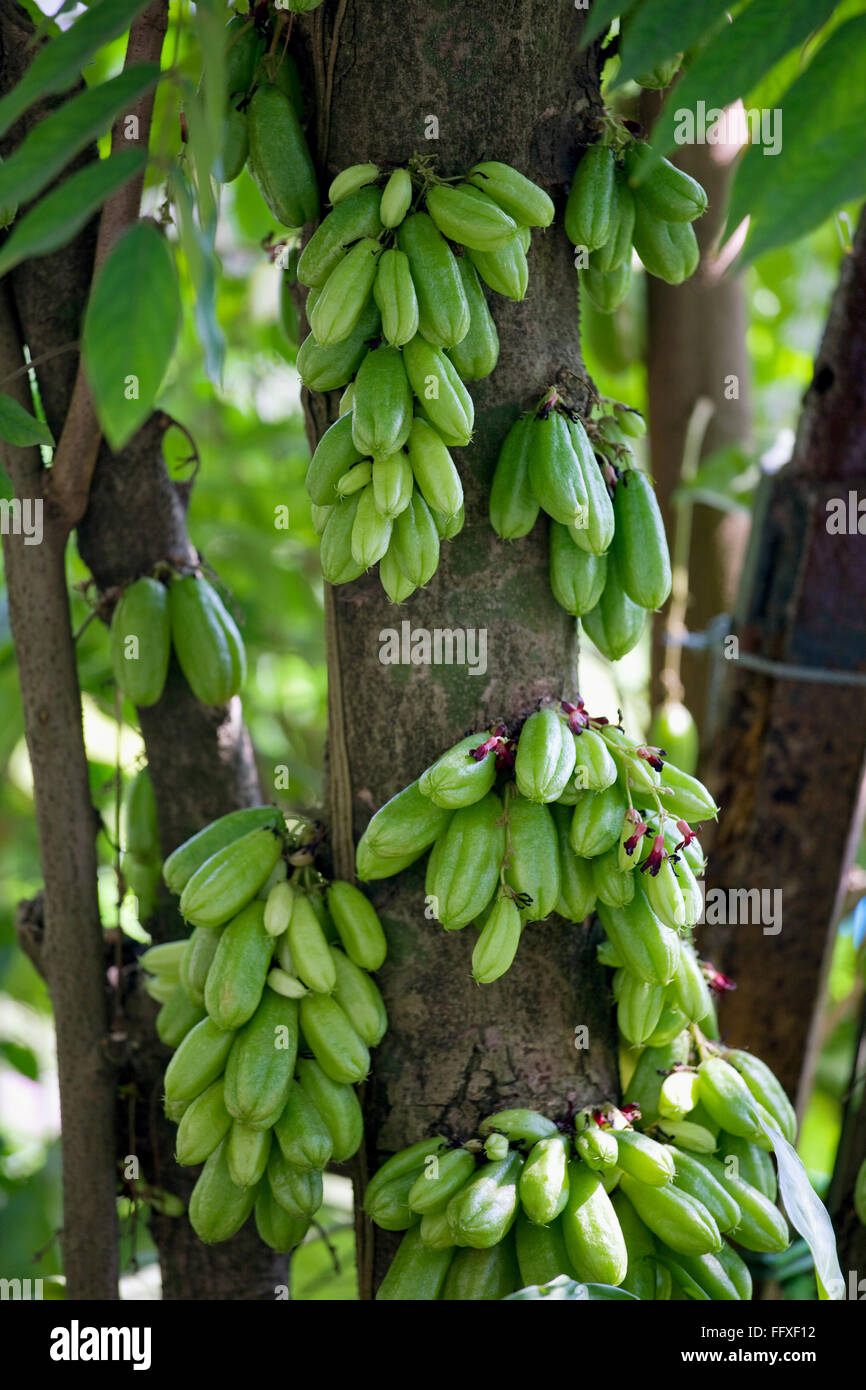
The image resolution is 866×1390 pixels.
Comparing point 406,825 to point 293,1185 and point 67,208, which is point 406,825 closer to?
point 293,1185

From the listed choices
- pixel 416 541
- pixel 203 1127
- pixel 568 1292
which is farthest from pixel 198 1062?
pixel 416 541

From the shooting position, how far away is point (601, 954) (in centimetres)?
96

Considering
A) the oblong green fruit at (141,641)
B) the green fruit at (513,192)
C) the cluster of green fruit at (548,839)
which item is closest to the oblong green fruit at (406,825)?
the cluster of green fruit at (548,839)

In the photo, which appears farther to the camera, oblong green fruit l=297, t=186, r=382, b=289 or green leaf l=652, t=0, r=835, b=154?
oblong green fruit l=297, t=186, r=382, b=289

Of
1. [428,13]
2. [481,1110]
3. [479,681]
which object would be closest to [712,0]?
[428,13]

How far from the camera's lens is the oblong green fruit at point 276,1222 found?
93 cm

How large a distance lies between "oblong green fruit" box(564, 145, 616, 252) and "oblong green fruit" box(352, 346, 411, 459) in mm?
187

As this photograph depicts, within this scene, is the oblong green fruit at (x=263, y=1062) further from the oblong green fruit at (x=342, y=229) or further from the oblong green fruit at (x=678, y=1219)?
the oblong green fruit at (x=342, y=229)

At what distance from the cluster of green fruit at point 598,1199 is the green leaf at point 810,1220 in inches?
2.0

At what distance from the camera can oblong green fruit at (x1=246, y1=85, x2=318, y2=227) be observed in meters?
0.87

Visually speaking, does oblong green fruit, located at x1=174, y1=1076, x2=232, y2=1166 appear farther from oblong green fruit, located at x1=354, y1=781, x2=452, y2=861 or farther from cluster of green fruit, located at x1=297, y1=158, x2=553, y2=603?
cluster of green fruit, located at x1=297, y1=158, x2=553, y2=603

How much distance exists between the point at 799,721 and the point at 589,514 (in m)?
0.61

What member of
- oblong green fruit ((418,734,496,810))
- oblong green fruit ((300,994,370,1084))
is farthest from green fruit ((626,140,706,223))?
oblong green fruit ((300,994,370,1084))
